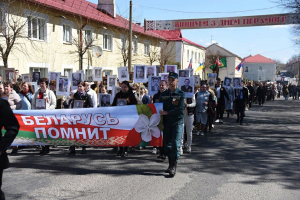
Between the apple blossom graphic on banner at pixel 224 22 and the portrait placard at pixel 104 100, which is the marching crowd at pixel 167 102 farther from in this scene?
the apple blossom graphic on banner at pixel 224 22

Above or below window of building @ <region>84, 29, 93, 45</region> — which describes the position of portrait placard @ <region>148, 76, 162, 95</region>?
below

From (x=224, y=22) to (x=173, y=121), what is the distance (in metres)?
16.5

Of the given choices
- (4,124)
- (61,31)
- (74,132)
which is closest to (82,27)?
(61,31)

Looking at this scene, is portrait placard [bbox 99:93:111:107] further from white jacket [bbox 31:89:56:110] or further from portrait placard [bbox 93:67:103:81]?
portrait placard [bbox 93:67:103:81]

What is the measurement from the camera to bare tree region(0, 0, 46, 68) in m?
15.6

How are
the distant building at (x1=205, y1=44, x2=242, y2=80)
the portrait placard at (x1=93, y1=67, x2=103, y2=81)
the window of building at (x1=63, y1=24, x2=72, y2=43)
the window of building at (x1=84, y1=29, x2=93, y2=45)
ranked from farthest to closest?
the distant building at (x1=205, y1=44, x2=242, y2=80)
the window of building at (x1=84, y1=29, x2=93, y2=45)
the window of building at (x1=63, y1=24, x2=72, y2=43)
the portrait placard at (x1=93, y1=67, x2=103, y2=81)

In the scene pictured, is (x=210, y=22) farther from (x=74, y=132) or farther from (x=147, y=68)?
(x=74, y=132)

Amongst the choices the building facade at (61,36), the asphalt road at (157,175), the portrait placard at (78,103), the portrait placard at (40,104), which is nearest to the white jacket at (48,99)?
the portrait placard at (40,104)

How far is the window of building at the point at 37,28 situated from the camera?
1923cm

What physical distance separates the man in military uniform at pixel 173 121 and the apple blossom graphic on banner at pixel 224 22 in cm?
1606

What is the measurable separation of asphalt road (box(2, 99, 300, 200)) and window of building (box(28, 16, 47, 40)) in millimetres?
11789

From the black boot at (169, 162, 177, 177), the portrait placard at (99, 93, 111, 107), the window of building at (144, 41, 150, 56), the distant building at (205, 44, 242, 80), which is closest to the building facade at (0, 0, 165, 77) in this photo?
the window of building at (144, 41, 150, 56)

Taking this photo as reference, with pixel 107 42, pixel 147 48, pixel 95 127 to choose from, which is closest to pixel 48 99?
pixel 95 127

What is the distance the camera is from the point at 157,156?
340 inches
